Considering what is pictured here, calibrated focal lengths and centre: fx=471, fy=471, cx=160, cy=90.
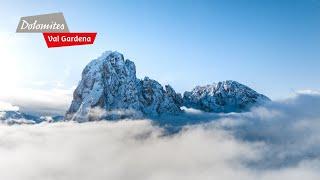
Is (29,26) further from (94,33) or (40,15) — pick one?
(94,33)

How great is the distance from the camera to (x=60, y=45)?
7681cm

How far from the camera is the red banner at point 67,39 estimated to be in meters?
76.0

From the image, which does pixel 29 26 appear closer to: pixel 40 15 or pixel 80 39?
pixel 40 15

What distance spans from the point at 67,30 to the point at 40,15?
481cm

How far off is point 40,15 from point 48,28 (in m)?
2.37

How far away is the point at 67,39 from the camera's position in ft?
252

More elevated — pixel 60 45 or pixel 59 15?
pixel 59 15

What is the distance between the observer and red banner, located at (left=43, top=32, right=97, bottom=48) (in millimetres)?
76000

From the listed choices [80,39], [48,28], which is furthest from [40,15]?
[80,39]

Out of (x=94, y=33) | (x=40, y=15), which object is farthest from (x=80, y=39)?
(x=40, y=15)

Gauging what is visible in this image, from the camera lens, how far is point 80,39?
77500 mm

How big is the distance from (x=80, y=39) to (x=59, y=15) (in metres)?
5.08

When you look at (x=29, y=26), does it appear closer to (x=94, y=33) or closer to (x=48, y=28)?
(x=48, y=28)

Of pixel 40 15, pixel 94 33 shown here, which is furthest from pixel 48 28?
pixel 94 33
